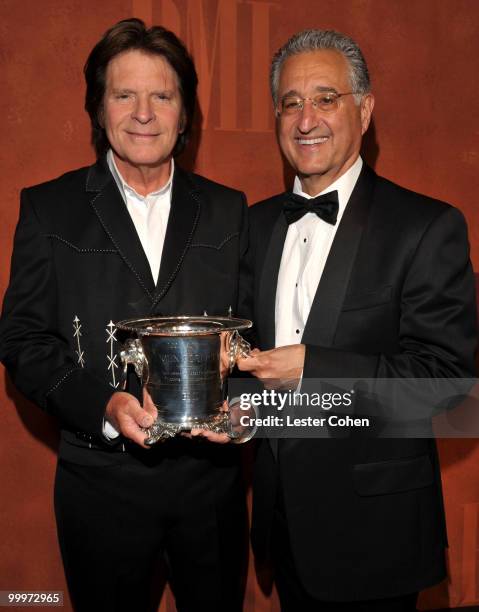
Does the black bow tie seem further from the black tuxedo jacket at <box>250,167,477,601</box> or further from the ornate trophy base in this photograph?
the ornate trophy base

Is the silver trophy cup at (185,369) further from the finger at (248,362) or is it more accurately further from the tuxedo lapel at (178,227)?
the tuxedo lapel at (178,227)

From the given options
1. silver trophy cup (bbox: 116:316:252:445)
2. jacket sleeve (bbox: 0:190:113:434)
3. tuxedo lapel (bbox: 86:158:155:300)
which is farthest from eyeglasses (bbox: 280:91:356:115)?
jacket sleeve (bbox: 0:190:113:434)

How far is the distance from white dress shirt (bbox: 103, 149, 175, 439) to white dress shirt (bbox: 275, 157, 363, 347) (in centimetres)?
42

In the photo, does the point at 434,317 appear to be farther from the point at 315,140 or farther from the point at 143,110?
the point at 143,110

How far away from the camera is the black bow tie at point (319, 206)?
227 cm

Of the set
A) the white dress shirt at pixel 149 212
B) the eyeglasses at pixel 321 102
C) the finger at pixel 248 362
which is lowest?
the finger at pixel 248 362

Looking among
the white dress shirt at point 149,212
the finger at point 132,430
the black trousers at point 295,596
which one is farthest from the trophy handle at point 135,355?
the black trousers at point 295,596

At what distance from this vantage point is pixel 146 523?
2.24 metres

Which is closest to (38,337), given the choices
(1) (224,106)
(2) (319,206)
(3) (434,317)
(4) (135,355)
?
(4) (135,355)

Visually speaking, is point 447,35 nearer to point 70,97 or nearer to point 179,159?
point 179,159

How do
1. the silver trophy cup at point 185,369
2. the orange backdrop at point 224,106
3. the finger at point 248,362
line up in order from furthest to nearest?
the orange backdrop at point 224,106, the finger at point 248,362, the silver trophy cup at point 185,369

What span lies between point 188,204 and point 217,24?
0.95 meters

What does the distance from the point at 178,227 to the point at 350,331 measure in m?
0.64

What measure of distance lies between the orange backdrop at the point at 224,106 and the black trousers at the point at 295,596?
33.3 inches
